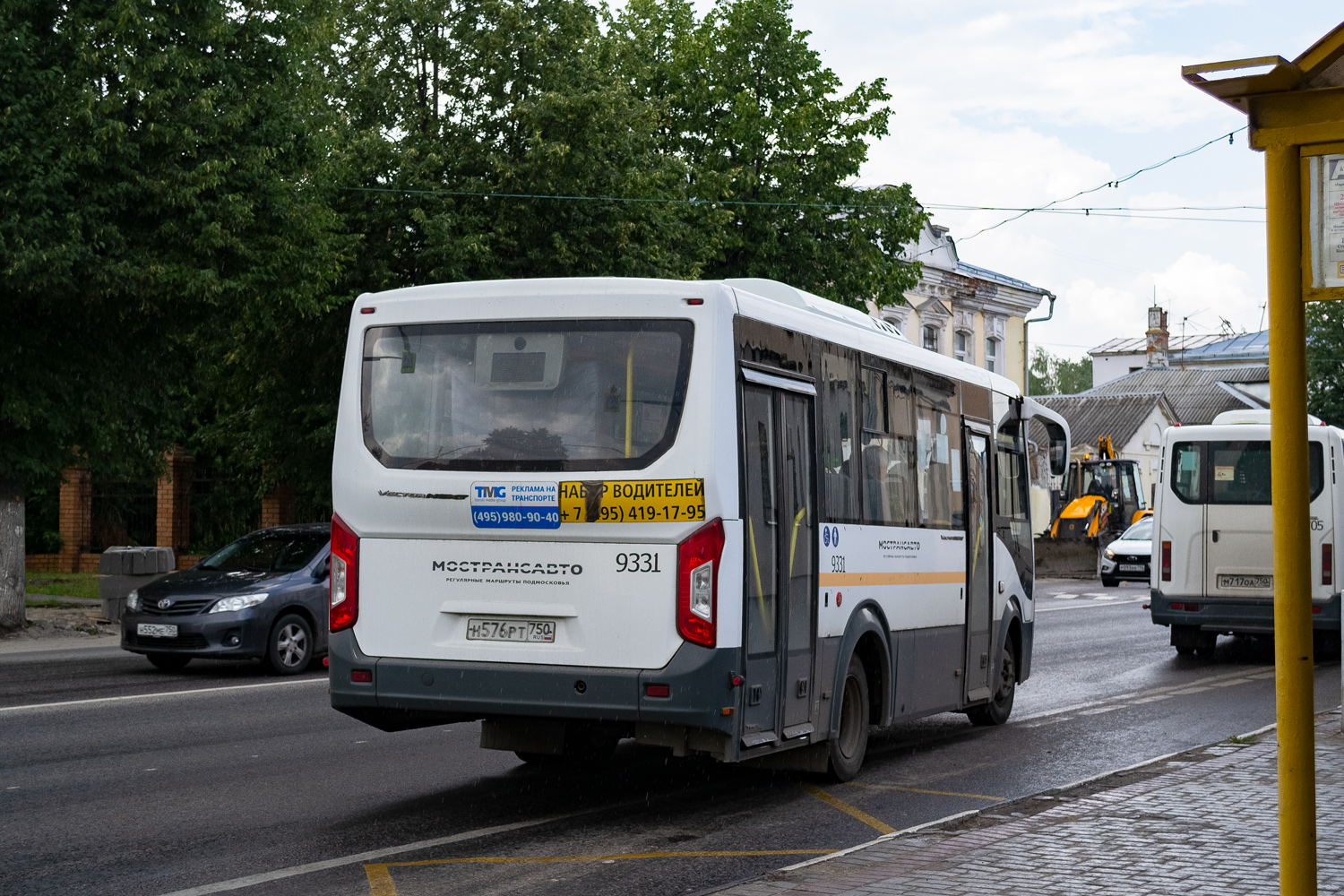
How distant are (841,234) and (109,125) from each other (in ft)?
71.0

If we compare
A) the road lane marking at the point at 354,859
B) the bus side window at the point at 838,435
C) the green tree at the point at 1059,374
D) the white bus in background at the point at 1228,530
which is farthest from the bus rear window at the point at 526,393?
the green tree at the point at 1059,374

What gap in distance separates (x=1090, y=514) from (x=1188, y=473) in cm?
2600

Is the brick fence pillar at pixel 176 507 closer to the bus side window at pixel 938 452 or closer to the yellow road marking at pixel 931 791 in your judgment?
the bus side window at pixel 938 452

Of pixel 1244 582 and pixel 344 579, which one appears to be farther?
pixel 1244 582

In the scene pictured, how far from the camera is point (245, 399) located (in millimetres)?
27516

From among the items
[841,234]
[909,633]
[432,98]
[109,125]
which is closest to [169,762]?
[909,633]

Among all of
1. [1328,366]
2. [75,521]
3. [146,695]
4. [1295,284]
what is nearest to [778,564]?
[1295,284]

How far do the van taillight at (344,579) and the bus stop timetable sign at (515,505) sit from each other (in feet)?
2.54

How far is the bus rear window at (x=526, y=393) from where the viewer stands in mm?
8055

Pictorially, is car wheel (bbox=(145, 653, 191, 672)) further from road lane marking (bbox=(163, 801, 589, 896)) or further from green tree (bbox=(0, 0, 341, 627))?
road lane marking (bbox=(163, 801, 589, 896))

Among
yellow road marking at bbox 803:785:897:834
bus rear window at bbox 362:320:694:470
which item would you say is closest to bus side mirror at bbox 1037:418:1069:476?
yellow road marking at bbox 803:785:897:834

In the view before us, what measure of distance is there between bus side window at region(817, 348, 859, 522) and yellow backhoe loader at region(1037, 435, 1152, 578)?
3234cm

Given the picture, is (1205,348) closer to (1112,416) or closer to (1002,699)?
(1112,416)

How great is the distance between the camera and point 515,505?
26.7ft
